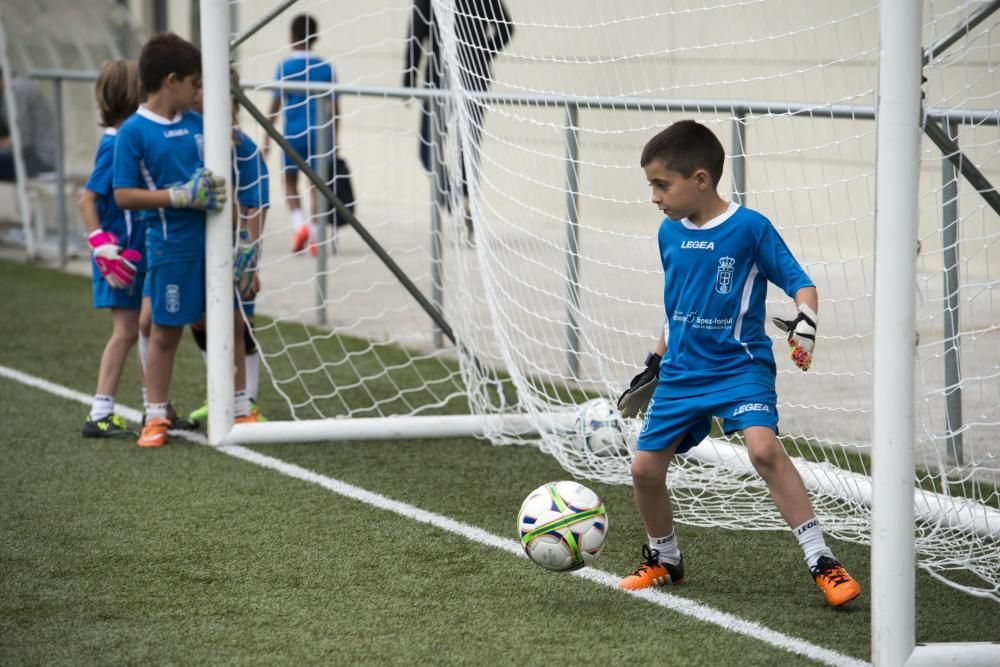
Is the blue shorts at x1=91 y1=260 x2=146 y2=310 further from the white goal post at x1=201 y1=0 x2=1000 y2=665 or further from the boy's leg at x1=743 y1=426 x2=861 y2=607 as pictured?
the boy's leg at x1=743 y1=426 x2=861 y2=607

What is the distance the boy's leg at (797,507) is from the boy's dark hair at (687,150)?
28.0 inches

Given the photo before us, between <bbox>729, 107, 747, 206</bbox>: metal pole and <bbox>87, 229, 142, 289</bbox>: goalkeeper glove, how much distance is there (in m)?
A: 2.45

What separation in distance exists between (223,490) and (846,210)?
4300 mm

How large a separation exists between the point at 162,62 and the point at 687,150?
8.42ft

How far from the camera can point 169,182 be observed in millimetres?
5531

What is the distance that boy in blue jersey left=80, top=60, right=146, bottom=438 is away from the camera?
567cm

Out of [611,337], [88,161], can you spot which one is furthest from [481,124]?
[88,161]

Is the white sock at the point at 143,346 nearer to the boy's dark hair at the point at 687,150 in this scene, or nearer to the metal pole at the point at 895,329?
the boy's dark hair at the point at 687,150

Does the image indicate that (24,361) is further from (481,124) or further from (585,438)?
(585,438)

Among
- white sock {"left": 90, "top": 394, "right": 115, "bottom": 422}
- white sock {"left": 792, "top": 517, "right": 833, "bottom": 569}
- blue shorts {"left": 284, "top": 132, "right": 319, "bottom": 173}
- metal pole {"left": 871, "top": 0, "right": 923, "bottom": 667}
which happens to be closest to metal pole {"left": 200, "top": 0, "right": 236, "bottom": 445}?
white sock {"left": 90, "top": 394, "right": 115, "bottom": 422}

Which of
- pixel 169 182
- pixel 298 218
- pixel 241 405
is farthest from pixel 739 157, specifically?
pixel 298 218

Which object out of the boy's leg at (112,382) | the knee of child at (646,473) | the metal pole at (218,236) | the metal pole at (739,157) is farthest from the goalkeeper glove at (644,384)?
the boy's leg at (112,382)

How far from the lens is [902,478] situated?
3.15 meters

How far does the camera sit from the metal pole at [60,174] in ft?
33.5
